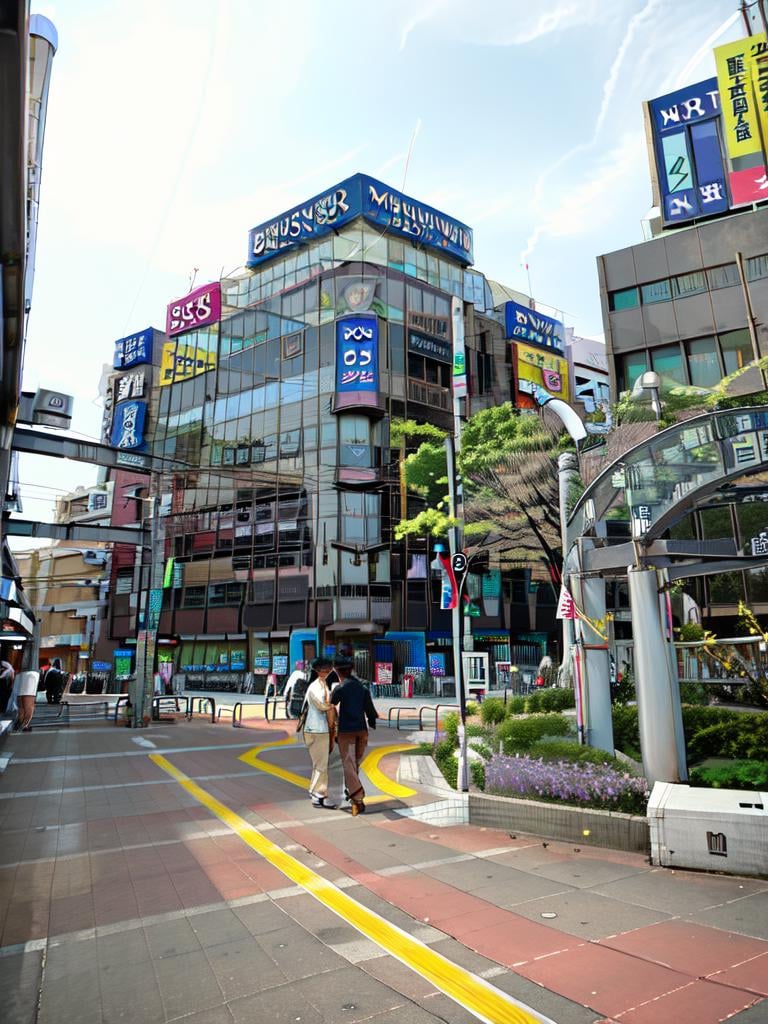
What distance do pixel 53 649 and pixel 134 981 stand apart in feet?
220

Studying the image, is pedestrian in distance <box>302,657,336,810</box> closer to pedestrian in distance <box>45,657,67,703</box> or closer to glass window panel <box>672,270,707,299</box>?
pedestrian in distance <box>45,657,67,703</box>

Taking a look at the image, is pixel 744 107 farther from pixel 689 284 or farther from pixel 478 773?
pixel 478 773

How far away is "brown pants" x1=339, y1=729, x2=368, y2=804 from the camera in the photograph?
857 centimetres

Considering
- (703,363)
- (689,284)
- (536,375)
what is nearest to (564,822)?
(703,363)

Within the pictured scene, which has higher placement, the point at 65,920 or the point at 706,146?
the point at 706,146

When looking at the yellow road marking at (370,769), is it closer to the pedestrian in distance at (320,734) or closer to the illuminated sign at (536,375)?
the pedestrian in distance at (320,734)

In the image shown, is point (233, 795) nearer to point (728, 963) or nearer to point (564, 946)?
point (564, 946)

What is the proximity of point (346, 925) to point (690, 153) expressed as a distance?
125 feet

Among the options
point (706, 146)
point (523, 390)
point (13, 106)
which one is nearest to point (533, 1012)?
point (13, 106)

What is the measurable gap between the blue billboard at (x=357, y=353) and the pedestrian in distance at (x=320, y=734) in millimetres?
33229

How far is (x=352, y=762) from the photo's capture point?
8852mm

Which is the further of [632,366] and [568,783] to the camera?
[632,366]

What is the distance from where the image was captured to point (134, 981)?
4145 mm

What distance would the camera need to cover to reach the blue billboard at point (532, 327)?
51.0 meters
